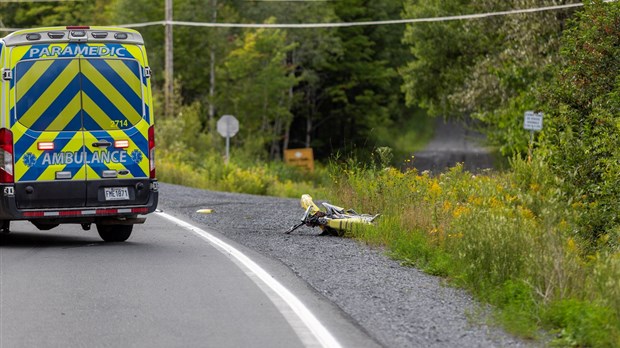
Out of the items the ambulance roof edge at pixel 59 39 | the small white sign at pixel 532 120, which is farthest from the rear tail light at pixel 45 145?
the small white sign at pixel 532 120

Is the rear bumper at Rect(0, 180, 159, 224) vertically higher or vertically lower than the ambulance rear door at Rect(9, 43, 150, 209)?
lower

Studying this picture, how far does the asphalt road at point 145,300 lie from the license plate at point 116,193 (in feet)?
2.09

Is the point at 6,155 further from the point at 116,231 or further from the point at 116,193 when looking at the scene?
the point at 116,231

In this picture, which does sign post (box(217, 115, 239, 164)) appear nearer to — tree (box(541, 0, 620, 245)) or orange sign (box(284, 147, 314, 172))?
orange sign (box(284, 147, 314, 172))

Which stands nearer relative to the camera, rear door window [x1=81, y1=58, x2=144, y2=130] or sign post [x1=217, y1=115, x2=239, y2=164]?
rear door window [x1=81, y1=58, x2=144, y2=130]

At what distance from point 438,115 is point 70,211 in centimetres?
4066

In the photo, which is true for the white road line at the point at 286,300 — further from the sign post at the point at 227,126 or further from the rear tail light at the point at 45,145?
the sign post at the point at 227,126

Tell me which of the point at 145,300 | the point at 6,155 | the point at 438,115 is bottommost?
the point at 438,115

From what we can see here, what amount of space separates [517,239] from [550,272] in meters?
1.39

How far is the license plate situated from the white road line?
1.31 metres

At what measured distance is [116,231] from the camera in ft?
52.3

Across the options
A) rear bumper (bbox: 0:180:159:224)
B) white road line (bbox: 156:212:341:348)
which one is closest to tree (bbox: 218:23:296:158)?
rear bumper (bbox: 0:180:159:224)

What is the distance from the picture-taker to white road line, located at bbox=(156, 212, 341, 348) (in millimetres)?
8812

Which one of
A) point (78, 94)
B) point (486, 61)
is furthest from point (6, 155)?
point (486, 61)
